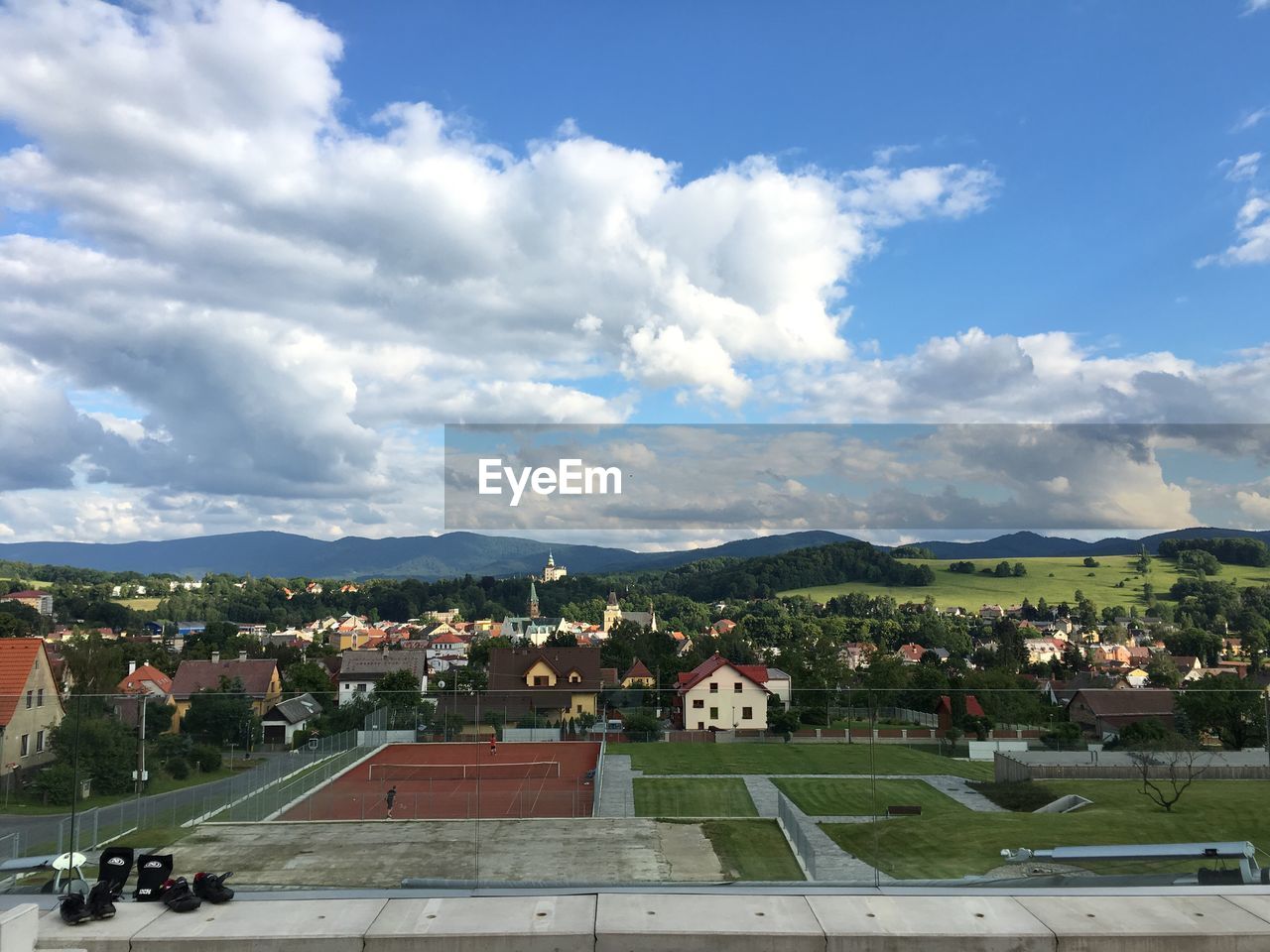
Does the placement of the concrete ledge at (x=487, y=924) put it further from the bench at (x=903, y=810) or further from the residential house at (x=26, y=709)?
the residential house at (x=26, y=709)

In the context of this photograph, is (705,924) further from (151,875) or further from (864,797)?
(151,875)

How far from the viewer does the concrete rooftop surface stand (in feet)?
16.1

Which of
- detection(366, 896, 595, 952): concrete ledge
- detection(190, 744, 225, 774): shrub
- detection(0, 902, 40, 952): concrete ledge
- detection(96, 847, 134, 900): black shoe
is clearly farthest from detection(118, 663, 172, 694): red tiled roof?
detection(366, 896, 595, 952): concrete ledge

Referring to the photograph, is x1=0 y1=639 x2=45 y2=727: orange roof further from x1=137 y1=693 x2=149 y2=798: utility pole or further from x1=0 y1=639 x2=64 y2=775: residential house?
x1=137 y1=693 x2=149 y2=798: utility pole

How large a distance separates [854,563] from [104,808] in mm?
129838

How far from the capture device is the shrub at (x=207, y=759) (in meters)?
6.53

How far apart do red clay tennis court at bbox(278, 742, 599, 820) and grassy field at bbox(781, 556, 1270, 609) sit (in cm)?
11390

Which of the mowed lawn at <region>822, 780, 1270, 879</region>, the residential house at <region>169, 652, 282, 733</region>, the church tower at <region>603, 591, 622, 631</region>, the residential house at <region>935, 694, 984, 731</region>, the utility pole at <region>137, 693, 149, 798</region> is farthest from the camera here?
the church tower at <region>603, 591, 622, 631</region>

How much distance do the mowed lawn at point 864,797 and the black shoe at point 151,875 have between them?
176 inches

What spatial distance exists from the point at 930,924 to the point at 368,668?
3651 centimetres

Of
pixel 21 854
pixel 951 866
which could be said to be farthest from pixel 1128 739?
pixel 21 854

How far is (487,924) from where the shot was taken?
5.10 m

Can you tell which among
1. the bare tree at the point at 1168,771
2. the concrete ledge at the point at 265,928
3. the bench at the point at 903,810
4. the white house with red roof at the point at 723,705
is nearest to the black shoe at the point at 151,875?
the concrete ledge at the point at 265,928

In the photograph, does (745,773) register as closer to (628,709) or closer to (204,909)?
(628,709)
